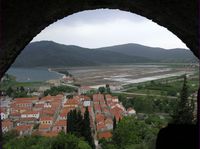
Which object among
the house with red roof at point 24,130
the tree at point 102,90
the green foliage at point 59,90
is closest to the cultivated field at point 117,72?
the green foliage at point 59,90

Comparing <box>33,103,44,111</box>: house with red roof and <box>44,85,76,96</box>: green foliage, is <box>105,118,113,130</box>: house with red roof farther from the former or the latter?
<box>44,85,76,96</box>: green foliage

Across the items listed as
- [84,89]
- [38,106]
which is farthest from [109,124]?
[84,89]

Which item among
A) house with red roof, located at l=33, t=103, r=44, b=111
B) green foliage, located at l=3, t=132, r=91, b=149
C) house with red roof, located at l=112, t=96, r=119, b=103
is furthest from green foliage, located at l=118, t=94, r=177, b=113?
green foliage, located at l=3, t=132, r=91, b=149

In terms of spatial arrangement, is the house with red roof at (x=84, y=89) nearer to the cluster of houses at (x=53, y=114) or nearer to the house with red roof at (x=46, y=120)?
the cluster of houses at (x=53, y=114)

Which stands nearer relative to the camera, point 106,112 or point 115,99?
point 106,112

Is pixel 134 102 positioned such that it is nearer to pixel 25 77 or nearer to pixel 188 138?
pixel 25 77

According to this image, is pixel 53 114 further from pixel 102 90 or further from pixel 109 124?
pixel 102 90

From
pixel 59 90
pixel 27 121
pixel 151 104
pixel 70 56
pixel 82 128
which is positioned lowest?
pixel 27 121
